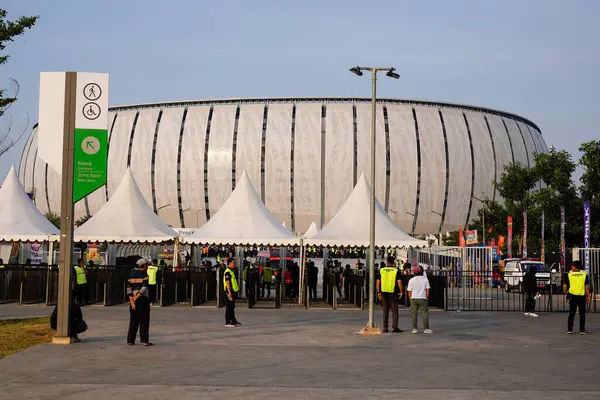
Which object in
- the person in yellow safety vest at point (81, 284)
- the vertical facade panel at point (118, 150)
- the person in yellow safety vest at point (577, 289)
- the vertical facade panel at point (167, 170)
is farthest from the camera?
the vertical facade panel at point (118, 150)

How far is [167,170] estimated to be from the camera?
119m

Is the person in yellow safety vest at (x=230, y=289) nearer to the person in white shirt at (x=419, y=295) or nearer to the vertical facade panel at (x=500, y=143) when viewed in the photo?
the person in white shirt at (x=419, y=295)

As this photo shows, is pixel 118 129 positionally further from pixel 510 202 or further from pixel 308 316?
pixel 308 316

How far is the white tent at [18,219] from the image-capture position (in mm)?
33219

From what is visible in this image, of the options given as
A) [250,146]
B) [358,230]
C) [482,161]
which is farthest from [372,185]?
[482,161]

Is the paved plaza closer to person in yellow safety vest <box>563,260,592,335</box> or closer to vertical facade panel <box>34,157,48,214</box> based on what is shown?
person in yellow safety vest <box>563,260,592,335</box>

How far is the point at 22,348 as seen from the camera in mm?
15305

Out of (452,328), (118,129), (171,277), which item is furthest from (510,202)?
(118,129)

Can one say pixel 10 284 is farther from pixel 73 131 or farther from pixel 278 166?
pixel 278 166

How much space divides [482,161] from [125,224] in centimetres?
9162

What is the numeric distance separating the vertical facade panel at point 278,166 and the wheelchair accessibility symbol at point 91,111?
96342 mm

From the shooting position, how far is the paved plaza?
10781 millimetres

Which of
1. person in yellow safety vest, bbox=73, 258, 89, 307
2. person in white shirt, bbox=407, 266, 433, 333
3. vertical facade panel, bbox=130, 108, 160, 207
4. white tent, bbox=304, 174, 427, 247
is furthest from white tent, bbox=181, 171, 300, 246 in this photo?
vertical facade panel, bbox=130, 108, 160, 207

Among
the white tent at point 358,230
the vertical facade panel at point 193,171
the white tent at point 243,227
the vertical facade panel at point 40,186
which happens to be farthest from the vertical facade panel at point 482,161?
the white tent at point 243,227
